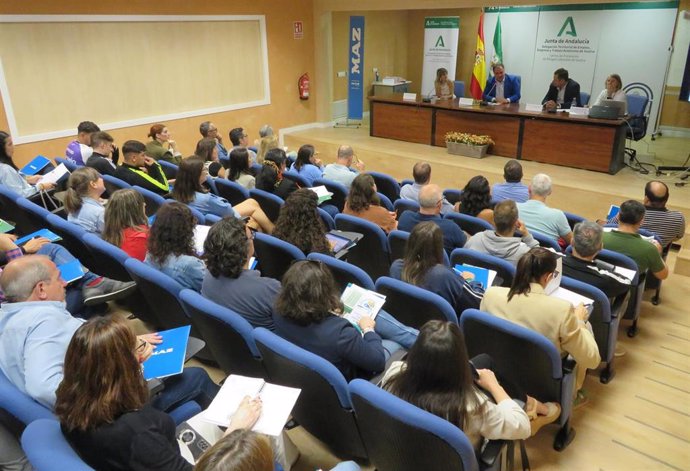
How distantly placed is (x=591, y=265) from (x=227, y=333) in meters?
2.14

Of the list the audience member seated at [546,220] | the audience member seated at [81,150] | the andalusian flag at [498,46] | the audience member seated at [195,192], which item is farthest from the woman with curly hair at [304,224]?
the andalusian flag at [498,46]

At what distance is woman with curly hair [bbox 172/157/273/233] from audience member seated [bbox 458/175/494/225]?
1596 millimetres

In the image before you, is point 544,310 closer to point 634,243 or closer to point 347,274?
point 347,274

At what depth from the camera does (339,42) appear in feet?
35.0

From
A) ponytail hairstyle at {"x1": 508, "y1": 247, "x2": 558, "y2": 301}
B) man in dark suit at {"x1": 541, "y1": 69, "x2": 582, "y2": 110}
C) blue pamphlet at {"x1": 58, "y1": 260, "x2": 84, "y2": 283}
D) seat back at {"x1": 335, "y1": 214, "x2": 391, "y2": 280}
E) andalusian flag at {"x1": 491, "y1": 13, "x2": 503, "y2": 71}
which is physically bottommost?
seat back at {"x1": 335, "y1": 214, "x2": 391, "y2": 280}

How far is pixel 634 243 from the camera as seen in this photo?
3342 mm

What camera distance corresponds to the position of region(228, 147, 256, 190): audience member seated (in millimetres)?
4891

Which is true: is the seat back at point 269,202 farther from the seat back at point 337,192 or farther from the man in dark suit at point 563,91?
the man in dark suit at point 563,91

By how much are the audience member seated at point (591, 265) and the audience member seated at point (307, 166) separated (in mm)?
2821

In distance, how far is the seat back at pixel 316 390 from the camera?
1854 mm

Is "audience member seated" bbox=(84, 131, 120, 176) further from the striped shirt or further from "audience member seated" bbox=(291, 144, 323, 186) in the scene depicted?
the striped shirt

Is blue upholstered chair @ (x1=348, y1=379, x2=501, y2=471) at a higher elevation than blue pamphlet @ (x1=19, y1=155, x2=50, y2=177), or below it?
below

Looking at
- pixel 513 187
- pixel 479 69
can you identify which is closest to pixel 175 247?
pixel 513 187

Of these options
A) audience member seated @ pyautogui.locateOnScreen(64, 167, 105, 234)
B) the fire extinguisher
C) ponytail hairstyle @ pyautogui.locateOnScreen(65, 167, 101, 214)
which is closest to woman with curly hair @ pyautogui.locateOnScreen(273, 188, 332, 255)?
audience member seated @ pyautogui.locateOnScreen(64, 167, 105, 234)
